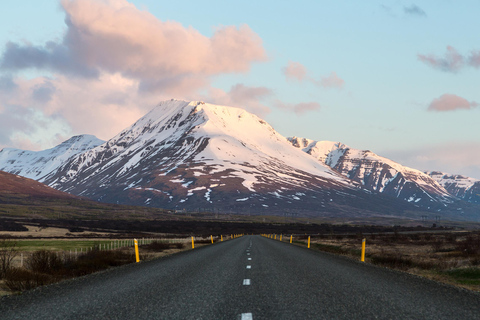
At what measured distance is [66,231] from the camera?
12950 cm

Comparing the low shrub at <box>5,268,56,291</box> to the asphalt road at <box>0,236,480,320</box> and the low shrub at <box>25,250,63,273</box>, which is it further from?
the low shrub at <box>25,250,63,273</box>

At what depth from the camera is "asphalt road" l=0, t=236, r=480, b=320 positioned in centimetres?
974

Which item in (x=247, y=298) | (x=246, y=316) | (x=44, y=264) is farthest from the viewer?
(x=44, y=264)

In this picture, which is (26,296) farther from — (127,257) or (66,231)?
(66,231)

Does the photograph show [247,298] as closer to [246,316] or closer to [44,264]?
[246,316]

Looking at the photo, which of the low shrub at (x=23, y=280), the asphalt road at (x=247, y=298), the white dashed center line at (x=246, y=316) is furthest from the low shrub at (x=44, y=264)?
the white dashed center line at (x=246, y=316)

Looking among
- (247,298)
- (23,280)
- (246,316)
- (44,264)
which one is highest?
(246,316)

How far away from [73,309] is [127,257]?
869 inches

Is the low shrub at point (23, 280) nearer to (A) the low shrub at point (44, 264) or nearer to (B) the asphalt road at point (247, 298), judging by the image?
(B) the asphalt road at point (247, 298)

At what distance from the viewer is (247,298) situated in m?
11.4

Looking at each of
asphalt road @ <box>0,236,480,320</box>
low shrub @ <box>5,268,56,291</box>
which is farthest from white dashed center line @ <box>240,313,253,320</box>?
low shrub @ <box>5,268,56,291</box>

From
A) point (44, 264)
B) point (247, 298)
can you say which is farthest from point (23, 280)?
point (247, 298)

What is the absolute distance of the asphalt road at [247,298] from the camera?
32.0 ft

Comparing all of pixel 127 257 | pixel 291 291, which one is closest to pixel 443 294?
pixel 291 291
